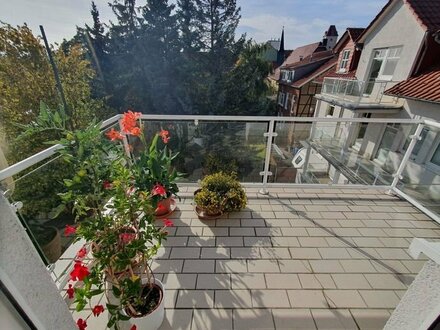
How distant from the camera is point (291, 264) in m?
1.96

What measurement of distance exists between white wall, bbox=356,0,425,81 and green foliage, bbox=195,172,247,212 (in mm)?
7732

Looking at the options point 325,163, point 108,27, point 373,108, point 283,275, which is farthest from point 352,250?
point 108,27

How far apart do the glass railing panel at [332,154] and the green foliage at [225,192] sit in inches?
32.5

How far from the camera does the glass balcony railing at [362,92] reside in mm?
7473

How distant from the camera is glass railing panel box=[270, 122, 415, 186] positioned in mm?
3110

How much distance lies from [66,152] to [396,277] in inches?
109

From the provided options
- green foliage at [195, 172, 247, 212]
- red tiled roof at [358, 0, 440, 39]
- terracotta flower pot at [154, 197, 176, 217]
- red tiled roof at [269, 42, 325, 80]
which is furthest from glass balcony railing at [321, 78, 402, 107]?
red tiled roof at [269, 42, 325, 80]

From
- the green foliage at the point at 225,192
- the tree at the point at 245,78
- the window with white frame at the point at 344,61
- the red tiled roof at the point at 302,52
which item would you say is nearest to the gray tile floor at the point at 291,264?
the green foliage at the point at 225,192

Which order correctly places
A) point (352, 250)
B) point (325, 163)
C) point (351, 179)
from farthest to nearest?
point (325, 163)
point (351, 179)
point (352, 250)

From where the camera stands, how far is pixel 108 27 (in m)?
12.9

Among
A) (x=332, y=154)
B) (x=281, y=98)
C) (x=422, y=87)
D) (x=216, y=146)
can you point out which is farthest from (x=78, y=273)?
(x=281, y=98)

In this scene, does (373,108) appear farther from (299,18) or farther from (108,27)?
(108,27)

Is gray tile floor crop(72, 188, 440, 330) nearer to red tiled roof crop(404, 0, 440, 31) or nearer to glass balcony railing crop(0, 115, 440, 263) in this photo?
glass balcony railing crop(0, 115, 440, 263)

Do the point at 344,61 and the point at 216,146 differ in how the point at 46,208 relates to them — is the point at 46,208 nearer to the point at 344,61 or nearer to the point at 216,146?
the point at 216,146
